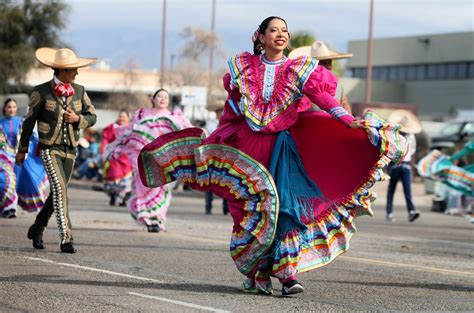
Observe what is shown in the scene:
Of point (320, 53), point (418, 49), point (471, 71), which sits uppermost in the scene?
point (418, 49)

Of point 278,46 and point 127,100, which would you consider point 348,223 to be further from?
point 127,100

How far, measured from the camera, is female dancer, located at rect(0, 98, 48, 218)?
53.4ft

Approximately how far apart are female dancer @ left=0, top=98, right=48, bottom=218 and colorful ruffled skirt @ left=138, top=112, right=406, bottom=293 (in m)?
7.39

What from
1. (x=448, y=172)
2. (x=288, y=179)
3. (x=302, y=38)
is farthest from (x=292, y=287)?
(x=302, y=38)

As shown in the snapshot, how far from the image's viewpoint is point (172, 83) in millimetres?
62062

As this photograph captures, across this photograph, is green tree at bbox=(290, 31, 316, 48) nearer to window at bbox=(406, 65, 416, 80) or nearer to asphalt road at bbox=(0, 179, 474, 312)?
window at bbox=(406, 65, 416, 80)

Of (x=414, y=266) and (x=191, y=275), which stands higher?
(x=191, y=275)

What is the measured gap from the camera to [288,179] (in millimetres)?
8953

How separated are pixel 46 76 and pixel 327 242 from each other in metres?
63.6

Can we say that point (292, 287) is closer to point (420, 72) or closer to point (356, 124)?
point (356, 124)

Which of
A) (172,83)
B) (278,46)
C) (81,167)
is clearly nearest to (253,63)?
(278,46)

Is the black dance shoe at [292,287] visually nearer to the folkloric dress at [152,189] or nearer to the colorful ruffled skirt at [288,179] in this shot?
the colorful ruffled skirt at [288,179]

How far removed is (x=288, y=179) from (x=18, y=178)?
833 centimetres

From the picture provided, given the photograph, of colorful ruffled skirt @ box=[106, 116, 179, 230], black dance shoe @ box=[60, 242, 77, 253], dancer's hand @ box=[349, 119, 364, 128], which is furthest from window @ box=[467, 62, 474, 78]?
dancer's hand @ box=[349, 119, 364, 128]
